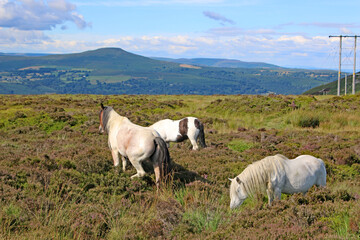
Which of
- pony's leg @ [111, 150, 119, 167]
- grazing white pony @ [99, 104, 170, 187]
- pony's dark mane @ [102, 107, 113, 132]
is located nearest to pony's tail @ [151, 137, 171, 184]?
grazing white pony @ [99, 104, 170, 187]

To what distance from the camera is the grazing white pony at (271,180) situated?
7.35 meters

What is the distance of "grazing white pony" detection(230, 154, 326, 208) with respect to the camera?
7.35 metres

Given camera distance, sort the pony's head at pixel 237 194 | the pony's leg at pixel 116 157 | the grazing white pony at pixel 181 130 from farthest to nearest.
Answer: the grazing white pony at pixel 181 130
the pony's leg at pixel 116 157
the pony's head at pixel 237 194

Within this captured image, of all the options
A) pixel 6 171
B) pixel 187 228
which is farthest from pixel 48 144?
pixel 187 228

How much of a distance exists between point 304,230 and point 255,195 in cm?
219

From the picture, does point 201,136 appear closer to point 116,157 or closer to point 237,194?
point 116,157

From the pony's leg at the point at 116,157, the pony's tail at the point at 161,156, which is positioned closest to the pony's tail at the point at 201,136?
the pony's leg at the point at 116,157

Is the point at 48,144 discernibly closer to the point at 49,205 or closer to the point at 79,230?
the point at 49,205

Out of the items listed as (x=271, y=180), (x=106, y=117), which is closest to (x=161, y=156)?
(x=106, y=117)

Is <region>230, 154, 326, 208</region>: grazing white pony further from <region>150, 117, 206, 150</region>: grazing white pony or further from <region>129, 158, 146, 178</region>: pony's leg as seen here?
<region>150, 117, 206, 150</region>: grazing white pony

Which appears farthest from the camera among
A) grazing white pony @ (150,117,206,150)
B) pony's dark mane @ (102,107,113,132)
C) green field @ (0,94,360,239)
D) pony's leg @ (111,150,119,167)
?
grazing white pony @ (150,117,206,150)

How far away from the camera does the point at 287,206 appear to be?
259 inches

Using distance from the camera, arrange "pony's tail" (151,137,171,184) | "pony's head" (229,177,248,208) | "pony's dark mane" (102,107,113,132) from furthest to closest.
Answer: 1. "pony's dark mane" (102,107,113,132)
2. "pony's tail" (151,137,171,184)
3. "pony's head" (229,177,248,208)

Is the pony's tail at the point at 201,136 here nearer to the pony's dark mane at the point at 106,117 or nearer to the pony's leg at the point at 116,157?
the pony's dark mane at the point at 106,117
